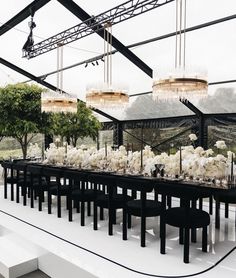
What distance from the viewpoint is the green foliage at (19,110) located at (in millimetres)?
6461

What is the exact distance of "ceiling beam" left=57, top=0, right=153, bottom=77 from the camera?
19.6 ft

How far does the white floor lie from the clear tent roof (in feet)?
8.06

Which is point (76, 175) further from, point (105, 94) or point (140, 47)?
point (140, 47)

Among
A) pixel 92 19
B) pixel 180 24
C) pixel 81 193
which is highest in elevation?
pixel 92 19

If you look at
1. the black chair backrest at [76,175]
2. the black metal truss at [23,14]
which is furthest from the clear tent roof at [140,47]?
the black chair backrest at [76,175]

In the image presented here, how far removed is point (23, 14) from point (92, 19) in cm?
178

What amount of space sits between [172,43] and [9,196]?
16.3 feet

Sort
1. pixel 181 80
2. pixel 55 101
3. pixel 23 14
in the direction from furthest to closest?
1. pixel 23 14
2. pixel 55 101
3. pixel 181 80

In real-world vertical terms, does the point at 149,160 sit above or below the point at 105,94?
below

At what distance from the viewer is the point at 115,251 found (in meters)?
3.17

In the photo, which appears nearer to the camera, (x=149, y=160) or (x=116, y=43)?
(x=149, y=160)

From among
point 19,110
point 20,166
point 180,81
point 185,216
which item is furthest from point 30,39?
point 185,216

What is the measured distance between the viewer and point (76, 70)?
8.87m

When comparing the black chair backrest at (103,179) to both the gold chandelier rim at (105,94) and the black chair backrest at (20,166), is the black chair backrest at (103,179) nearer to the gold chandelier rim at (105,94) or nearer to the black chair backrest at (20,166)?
the gold chandelier rim at (105,94)
